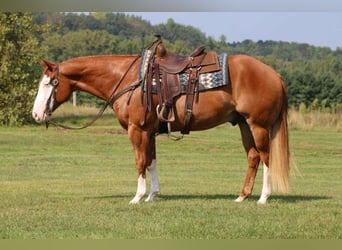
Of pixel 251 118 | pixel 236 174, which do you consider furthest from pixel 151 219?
pixel 236 174

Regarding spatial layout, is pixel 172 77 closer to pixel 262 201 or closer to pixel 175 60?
pixel 175 60

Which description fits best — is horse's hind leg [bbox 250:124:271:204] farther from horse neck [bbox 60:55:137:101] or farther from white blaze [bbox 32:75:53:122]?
white blaze [bbox 32:75:53:122]

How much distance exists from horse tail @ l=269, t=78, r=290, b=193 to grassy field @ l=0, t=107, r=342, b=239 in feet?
0.93

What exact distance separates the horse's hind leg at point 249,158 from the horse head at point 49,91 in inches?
99.0

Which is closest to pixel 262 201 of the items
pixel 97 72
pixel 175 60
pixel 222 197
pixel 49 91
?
pixel 222 197

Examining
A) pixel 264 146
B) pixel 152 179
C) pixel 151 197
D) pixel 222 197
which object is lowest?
pixel 222 197

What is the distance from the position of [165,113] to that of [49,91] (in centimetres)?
165

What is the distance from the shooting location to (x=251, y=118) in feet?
32.0

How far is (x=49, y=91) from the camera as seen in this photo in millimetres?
10039

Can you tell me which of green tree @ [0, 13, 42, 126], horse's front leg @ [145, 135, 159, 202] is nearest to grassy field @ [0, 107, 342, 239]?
horse's front leg @ [145, 135, 159, 202]

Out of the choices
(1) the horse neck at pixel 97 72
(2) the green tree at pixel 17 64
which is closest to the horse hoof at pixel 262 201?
(1) the horse neck at pixel 97 72

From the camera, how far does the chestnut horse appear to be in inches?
382

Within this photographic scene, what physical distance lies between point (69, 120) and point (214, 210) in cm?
2709

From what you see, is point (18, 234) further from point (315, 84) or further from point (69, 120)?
point (315, 84)
